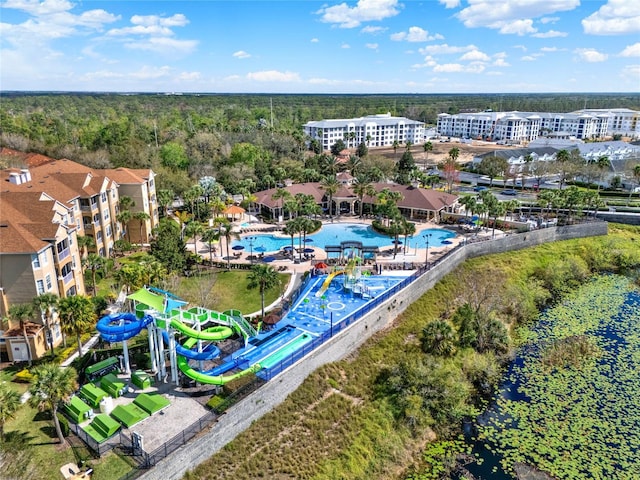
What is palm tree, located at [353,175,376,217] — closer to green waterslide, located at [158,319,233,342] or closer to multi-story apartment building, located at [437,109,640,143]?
green waterslide, located at [158,319,233,342]

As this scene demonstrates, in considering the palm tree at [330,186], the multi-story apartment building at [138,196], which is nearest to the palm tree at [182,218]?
the multi-story apartment building at [138,196]

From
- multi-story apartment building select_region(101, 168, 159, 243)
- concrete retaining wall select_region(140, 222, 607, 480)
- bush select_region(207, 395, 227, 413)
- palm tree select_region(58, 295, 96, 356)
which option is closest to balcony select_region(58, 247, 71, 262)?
palm tree select_region(58, 295, 96, 356)

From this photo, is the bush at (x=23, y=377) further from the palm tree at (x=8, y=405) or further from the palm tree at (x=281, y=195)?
→ the palm tree at (x=281, y=195)

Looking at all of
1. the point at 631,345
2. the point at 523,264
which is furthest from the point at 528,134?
the point at 631,345

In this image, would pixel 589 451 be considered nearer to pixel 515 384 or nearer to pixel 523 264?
pixel 515 384

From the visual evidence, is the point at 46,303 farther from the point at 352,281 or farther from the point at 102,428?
the point at 352,281

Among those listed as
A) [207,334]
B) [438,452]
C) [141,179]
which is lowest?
[438,452]
